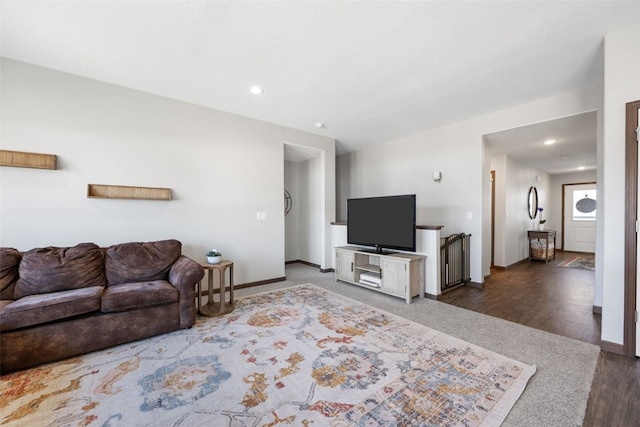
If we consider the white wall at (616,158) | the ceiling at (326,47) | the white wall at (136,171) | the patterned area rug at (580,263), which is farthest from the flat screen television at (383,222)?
the patterned area rug at (580,263)

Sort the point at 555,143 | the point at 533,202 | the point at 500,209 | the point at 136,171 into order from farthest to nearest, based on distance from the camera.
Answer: the point at 533,202, the point at 500,209, the point at 555,143, the point at 136,171

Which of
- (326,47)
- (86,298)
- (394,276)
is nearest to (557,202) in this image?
(394,276)

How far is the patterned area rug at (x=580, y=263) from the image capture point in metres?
5.62

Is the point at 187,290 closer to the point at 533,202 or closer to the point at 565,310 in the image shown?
the point at 565,310

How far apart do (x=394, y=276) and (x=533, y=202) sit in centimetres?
604

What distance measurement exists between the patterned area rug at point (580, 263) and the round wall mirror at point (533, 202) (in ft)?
4.39

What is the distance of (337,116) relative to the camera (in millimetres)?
4070

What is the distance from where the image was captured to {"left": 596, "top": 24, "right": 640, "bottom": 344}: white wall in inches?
82.9

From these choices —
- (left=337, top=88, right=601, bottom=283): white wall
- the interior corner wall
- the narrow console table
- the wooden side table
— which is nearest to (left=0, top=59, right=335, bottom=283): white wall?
the wooden side table

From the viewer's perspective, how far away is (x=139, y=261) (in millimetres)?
2824

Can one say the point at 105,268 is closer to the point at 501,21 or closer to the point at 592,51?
the point at 501,21

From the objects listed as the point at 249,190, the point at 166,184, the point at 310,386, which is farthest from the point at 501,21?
the point at 166,184

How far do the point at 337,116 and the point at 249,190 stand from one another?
1.83 meters

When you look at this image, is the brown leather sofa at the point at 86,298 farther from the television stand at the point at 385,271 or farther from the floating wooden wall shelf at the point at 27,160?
the television stand at the point at 385,271
